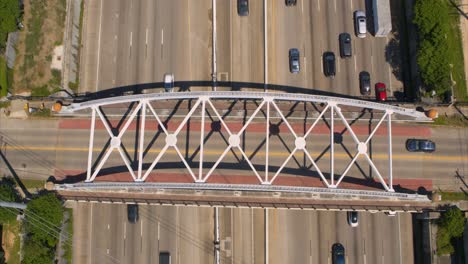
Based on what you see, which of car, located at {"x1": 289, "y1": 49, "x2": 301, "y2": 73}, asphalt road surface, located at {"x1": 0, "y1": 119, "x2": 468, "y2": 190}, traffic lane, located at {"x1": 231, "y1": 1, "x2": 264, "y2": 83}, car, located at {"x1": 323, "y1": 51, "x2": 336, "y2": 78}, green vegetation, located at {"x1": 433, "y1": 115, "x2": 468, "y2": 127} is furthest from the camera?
traffic lane, located at {"x1": 231, "y1": 1, "x2": 264, "y2": 83}

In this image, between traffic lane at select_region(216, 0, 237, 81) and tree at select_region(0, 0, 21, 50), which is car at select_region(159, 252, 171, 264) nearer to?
traffic lane at select_region(216, 0, 237, 81)

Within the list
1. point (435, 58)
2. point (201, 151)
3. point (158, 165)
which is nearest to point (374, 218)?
point (435, 58)

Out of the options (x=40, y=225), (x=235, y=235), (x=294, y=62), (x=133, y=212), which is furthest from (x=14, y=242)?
(x=294, y=62)

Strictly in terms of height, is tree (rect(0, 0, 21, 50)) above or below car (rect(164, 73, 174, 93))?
above

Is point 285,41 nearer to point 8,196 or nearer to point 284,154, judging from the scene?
point 284,154

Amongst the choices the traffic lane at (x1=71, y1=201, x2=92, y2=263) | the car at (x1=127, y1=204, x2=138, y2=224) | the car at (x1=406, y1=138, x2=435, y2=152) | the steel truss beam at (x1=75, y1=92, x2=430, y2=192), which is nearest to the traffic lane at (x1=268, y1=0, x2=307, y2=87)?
the steel truss beam at (x1=75, y1=92, x2=430, y2=192)

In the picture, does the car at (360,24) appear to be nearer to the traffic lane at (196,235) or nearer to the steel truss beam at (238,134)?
the steel truss beam at (238,134)
